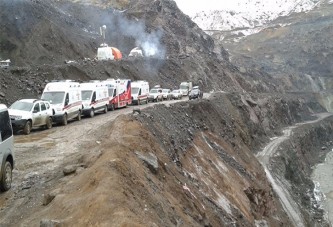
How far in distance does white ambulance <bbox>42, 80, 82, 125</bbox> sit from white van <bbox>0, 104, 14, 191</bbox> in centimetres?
1393

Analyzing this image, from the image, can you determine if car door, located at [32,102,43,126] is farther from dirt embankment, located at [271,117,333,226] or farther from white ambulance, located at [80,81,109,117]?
dirt embankment, located at [271,117,333,226]

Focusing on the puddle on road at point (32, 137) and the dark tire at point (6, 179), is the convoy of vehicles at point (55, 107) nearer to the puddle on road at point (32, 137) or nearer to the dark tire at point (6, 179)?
the dark tire at point (6, 179)

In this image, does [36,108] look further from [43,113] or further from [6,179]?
[6,179]

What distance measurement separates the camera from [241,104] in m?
63.2

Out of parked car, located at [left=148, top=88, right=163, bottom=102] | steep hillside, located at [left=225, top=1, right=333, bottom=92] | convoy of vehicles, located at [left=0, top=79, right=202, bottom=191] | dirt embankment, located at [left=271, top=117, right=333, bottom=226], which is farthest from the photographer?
steep hillside, located at [left=225, top=1, right=333, bottom=92]

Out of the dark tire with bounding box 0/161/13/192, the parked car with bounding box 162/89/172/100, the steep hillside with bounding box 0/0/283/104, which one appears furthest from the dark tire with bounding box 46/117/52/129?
the parked car with bounding box 162/89/172/100

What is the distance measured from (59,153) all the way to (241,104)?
47.1m

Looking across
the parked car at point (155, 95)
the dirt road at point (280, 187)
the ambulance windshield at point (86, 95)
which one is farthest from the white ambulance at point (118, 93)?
the dirt road at point (280, 187)

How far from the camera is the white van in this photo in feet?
44.2

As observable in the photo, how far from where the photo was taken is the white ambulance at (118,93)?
39341mm

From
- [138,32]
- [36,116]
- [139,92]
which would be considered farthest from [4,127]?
[138,32]

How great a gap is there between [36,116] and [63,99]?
153 inches

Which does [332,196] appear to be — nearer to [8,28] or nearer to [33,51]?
[33,51]

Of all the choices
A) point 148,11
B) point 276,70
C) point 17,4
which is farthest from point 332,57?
point 17,4
